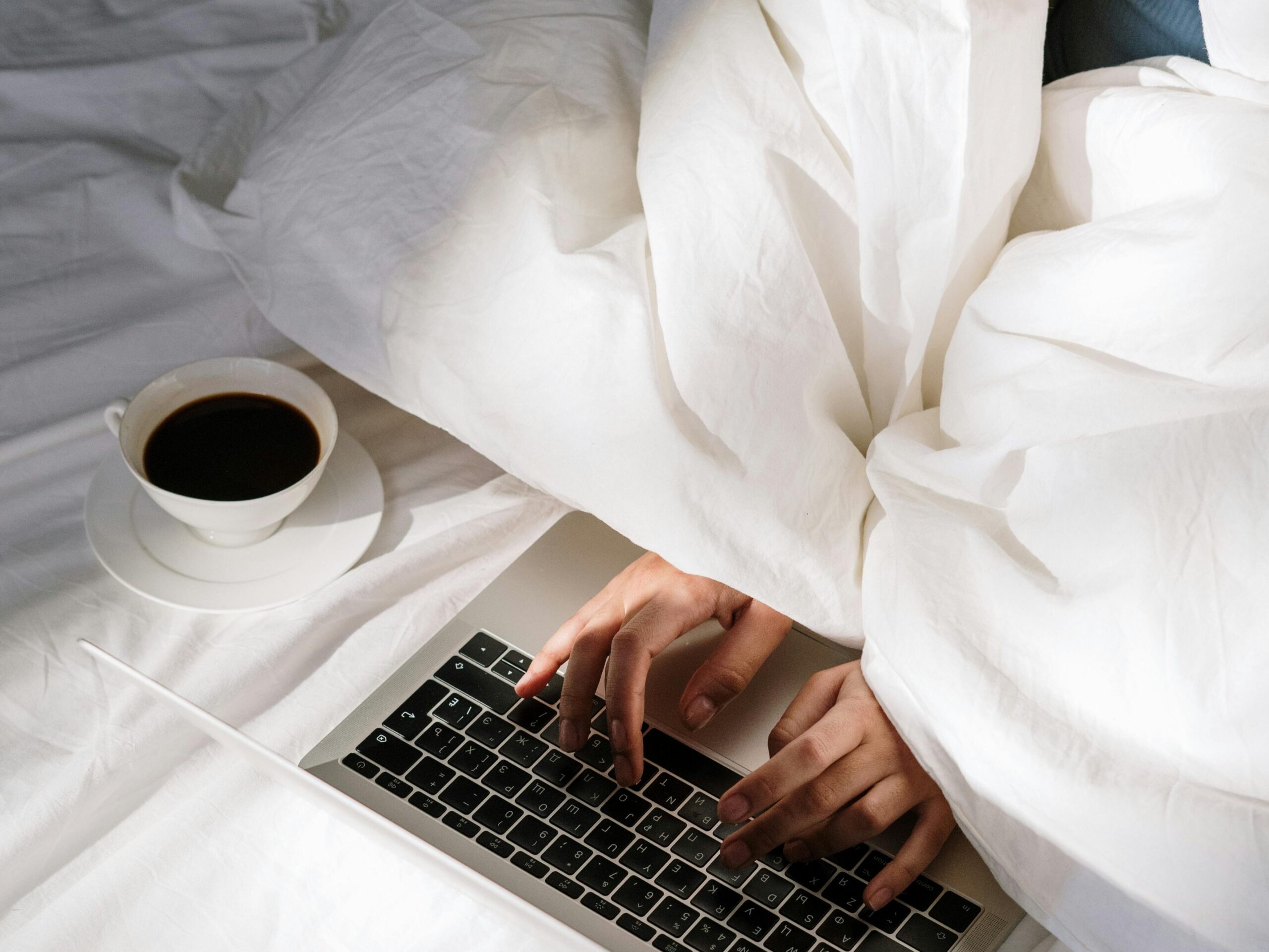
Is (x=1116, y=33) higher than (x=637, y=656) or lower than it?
higher

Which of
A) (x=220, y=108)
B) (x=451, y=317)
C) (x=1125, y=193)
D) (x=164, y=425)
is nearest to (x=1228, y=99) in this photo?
(x=1125, y=193)

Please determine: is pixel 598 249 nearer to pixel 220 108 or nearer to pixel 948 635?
pixel 948 635

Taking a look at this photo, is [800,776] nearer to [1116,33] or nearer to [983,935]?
[983,935]

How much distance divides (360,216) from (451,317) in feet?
0.30

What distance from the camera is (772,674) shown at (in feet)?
1.95

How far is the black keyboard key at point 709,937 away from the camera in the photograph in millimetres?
486

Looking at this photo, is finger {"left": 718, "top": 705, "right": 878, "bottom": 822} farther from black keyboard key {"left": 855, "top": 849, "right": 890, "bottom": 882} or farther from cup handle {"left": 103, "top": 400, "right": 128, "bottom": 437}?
cup handle {"left": 103, "top": 400, "right": 128, "bottom": 437}

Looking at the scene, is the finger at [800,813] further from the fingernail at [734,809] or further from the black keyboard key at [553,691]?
the black keyboard key at [553,691]

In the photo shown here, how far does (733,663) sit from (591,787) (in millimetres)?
92

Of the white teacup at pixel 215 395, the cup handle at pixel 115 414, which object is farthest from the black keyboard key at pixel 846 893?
the cup handle at pixel 115 414

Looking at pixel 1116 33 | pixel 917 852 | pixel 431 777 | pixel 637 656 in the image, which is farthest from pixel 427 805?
pixel 1116 33

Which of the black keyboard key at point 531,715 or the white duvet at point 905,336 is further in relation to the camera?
the black keyboard key at point 531,715

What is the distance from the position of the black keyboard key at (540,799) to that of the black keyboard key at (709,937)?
8 centimetres

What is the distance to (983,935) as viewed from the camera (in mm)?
499
